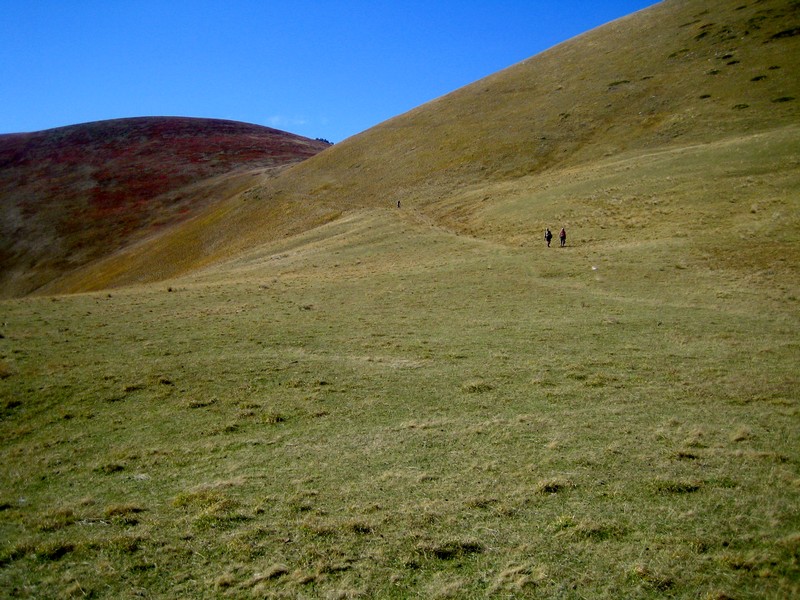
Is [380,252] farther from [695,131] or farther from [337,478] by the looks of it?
[695,131]

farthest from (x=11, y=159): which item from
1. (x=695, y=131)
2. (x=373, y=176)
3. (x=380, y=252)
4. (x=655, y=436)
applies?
(x=655, y=436)

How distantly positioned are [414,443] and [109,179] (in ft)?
368

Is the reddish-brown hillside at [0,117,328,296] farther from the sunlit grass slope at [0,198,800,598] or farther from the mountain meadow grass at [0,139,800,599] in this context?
the sunlit grass slope at [0,198,800,598]

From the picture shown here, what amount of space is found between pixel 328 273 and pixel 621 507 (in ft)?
102

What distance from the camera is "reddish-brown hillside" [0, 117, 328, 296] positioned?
256ft

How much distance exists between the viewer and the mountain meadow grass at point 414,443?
26.4 feet

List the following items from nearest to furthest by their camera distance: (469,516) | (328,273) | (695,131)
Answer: (469,516) → (328,273) → (695,131)

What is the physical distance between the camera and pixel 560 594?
7422mm

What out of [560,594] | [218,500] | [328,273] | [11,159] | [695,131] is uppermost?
[11,159]

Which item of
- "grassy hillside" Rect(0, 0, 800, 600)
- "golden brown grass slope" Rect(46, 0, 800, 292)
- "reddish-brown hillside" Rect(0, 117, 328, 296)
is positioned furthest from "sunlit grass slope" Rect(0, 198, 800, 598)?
"reddish-brown hillside" Rect(0, 117, 328, 296)

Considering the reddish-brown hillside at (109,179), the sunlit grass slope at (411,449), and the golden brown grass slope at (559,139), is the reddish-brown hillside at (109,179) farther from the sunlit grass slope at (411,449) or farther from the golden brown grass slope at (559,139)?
the sunlit grass slope at (411,449)

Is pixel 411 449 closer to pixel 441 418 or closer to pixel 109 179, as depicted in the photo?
pixel 441 418

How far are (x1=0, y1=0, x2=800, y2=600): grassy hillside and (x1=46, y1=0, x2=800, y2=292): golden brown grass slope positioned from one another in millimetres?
7289

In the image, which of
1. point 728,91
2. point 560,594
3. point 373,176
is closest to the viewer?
point 560,594
